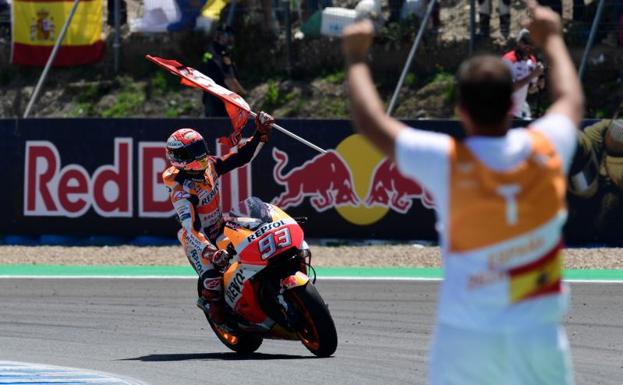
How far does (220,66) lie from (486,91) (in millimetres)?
12508

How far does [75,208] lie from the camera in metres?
15.5

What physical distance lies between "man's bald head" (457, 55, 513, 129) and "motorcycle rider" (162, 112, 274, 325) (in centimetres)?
547

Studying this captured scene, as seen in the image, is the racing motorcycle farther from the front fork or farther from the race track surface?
the race track surface

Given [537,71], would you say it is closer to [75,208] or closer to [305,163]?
[305,163]

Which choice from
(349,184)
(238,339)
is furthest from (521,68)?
(238,339)

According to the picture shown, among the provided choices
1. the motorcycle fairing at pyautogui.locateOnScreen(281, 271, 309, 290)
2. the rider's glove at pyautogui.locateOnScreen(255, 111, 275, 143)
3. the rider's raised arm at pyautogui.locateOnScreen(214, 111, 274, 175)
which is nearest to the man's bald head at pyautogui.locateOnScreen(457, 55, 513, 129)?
the motorcycle fairing at pyautogui.locateOnScreen(281, 271, 309, 290)

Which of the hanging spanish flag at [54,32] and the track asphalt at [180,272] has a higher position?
the hanging spanish flag at [54,32]

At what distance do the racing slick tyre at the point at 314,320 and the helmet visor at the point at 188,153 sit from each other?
→ 1258 millimetres

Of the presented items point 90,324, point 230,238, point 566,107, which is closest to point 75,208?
point 90,324

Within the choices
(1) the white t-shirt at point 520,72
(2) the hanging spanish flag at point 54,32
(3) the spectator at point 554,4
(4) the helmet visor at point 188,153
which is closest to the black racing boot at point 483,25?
(3) the spectator at point 554,4

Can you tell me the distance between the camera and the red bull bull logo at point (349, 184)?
14984 mm

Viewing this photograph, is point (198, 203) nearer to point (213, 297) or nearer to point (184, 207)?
point (184, 207)

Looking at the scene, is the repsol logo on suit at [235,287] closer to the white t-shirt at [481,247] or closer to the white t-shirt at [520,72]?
the white t-shirt at [481,247]

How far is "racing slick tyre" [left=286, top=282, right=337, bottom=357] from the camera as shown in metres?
8.70
